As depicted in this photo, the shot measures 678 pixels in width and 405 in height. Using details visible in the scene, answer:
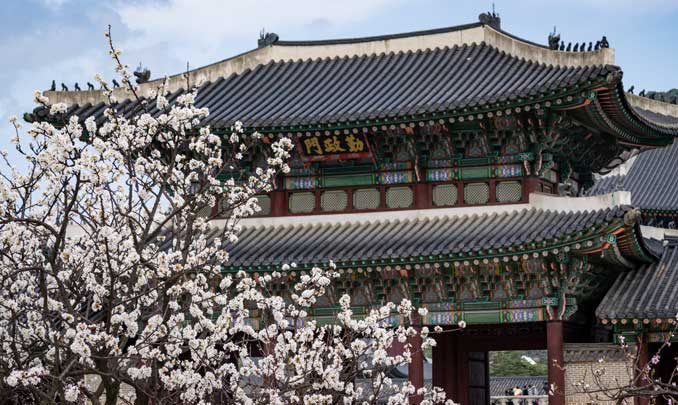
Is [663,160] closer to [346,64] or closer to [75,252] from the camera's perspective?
[346,64]

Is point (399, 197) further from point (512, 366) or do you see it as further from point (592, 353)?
point (512, 366)

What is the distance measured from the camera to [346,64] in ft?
90.8

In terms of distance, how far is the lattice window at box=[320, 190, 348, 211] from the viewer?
80.6 feet

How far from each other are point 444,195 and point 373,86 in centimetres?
364

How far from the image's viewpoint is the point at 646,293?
2112 centimetres

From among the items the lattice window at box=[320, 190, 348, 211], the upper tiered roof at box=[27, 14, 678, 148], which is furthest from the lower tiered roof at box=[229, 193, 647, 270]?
the upper tiered roof at box=[27, 14, 678, 148]

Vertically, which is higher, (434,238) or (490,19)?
(490,19)

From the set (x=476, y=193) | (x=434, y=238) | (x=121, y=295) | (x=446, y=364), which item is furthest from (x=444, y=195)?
(x=121, y=295)

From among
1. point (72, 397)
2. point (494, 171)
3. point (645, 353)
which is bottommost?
point (72, 397)

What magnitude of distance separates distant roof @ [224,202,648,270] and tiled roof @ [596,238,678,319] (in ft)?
4.95

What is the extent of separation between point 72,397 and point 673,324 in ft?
40.9

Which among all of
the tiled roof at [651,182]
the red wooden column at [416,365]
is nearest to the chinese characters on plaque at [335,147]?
the red wooden column at [416,365]

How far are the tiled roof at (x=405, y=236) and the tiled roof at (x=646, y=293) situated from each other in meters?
1.52

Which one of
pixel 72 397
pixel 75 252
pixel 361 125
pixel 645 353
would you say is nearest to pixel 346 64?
pixel 361 125
